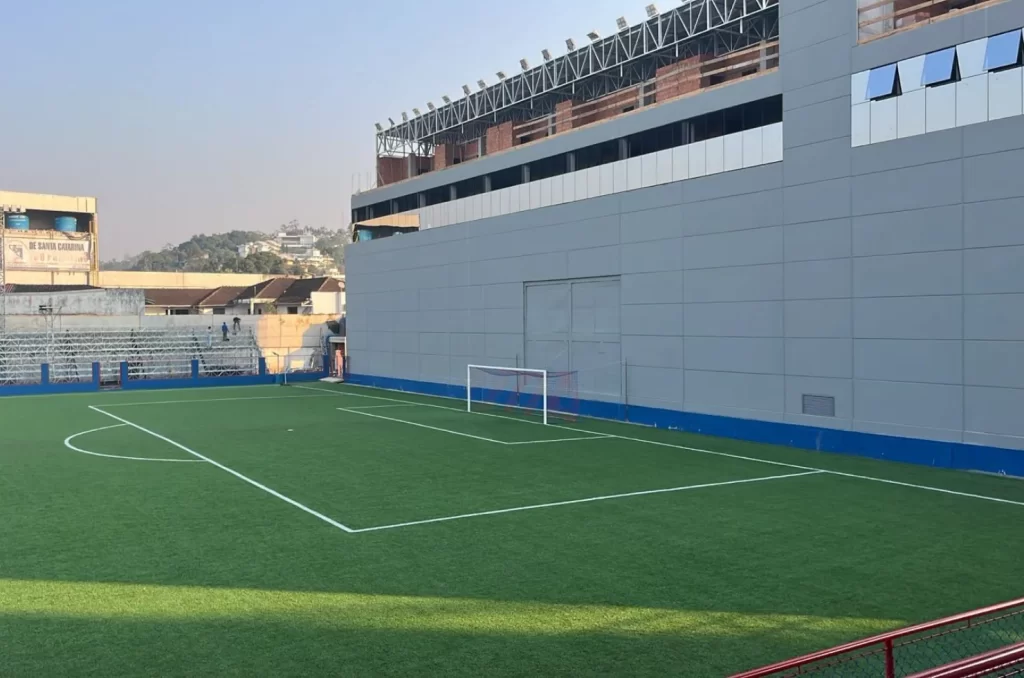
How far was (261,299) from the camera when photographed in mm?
77750

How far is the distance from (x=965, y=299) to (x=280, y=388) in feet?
89.1

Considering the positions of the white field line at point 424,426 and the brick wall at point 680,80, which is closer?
the white field line at point 424,426

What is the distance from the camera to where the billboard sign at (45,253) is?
73750 millimetres

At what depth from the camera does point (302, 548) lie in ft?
34.1

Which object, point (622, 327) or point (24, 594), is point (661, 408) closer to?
point (622, 327)

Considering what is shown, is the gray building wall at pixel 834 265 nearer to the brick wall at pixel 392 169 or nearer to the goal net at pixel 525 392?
the goal net at pixel 525 392

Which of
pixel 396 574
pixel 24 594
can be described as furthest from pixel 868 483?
pixel 24 594

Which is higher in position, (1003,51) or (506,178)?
(506,178)

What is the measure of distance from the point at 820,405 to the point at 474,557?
11175mm

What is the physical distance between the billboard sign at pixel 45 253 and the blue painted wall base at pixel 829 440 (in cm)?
6351

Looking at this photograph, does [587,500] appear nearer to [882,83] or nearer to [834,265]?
[834,265]

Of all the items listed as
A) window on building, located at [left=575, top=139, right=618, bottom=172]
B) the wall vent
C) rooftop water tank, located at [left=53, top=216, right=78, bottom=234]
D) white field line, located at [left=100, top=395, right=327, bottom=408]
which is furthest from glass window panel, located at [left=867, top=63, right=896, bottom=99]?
rooftop water tank, located at [left=53, top=216, right=78, bottom=234]

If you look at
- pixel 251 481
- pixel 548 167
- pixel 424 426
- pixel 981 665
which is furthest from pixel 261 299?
pixel 981 665

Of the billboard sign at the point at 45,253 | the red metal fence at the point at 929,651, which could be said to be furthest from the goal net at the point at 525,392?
the billboard sign at the point at 45,253
